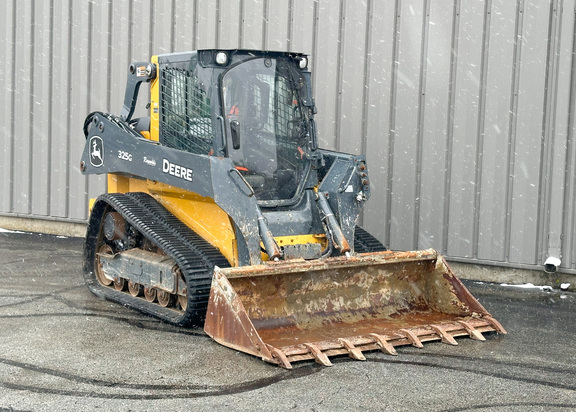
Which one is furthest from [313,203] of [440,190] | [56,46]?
[56,46]

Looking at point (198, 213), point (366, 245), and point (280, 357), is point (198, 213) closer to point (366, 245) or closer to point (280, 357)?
point (366, 245)

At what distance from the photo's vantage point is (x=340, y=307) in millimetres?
7836

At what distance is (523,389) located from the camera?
612 cm

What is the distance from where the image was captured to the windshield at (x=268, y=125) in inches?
329

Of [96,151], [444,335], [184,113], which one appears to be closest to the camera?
[444,335]

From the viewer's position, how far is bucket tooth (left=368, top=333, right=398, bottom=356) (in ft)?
23.0

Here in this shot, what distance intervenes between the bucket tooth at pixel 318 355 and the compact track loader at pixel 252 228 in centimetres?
2

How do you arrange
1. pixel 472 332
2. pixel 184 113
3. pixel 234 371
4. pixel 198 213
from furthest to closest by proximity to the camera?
pixel 184 113, pixel 198 213, pixel 472 332, pixel 234 371

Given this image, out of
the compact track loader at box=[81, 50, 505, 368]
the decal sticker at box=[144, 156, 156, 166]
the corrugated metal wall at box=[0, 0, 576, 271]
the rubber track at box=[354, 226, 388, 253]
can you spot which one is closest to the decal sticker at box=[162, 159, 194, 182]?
the compact track loader at box=[81, 50, 505, 368]

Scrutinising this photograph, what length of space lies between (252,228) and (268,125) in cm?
126

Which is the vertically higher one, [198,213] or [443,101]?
[443,101]

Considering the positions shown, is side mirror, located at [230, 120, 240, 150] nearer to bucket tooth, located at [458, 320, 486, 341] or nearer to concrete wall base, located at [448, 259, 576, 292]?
bucket tooth, located at [458, 320, 486, 341]

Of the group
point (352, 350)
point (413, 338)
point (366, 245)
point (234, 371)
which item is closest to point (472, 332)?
point (413, 338)

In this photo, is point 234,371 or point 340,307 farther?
point 340,307
